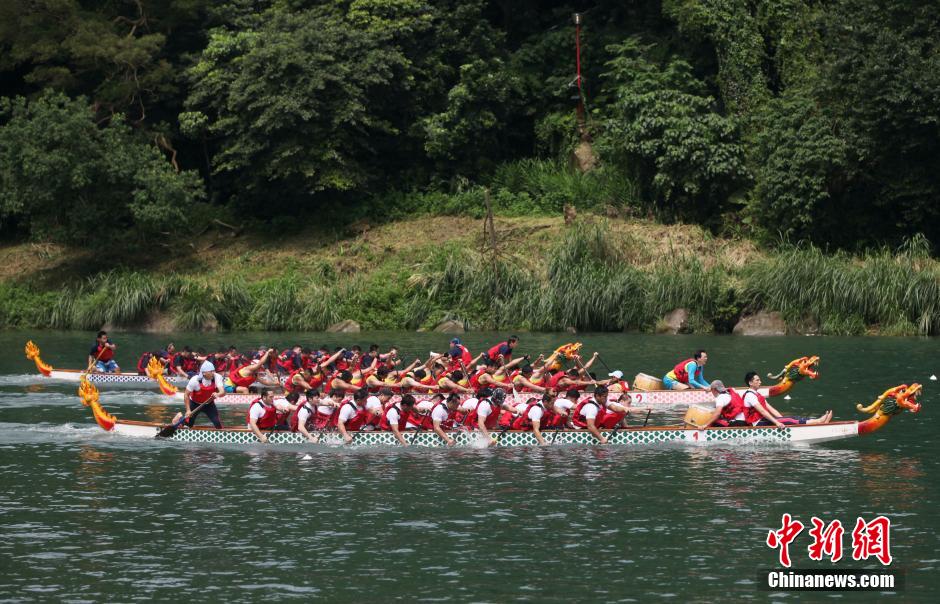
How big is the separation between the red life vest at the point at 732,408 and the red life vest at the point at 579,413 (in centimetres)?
223

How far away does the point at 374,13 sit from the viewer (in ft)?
182

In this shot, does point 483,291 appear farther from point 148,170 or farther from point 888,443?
point 888,443

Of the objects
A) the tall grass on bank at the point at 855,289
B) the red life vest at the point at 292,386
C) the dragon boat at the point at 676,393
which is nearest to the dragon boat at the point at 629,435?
the dragon boat at the point at 676,393

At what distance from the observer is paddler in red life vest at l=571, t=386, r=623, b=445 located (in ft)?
76.3

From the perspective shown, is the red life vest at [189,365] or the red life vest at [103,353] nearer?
the red life vest at [189,365]

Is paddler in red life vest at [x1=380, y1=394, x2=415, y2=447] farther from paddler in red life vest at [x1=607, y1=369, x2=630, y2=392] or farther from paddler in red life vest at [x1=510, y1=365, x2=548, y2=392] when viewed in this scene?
paddler in red life vest at [x1=607, y1=369, x2=630, y2=392]

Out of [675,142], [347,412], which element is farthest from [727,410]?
[675,142]

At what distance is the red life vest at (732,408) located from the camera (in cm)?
2322

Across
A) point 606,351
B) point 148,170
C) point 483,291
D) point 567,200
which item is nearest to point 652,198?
point 567,200

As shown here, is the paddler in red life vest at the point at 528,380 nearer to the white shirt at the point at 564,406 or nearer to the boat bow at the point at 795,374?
the white shirt at the point at 564,406

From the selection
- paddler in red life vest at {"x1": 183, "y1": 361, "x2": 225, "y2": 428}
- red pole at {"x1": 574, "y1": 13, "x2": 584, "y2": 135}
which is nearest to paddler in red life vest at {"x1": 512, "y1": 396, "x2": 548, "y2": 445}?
paddler in red life vest at {"x1": 183, "y1": 361, "x2": 225, "y2": 428}

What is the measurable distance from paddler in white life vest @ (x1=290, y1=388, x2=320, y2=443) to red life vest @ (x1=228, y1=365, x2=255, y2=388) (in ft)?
23.8

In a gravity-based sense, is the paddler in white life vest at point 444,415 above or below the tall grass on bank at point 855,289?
below

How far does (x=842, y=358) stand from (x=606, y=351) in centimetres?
722
